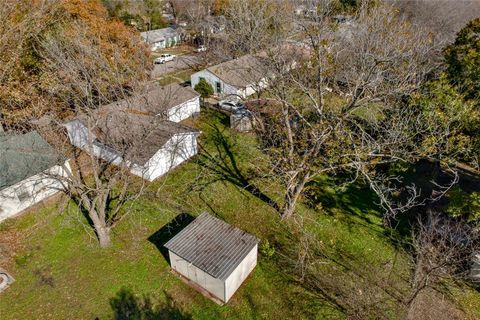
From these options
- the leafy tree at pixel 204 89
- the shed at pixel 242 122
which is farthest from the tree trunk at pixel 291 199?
the leafy tree at pixel 204 89

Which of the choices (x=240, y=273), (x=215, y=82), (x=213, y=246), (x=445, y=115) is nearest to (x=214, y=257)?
(x=213, y=246)

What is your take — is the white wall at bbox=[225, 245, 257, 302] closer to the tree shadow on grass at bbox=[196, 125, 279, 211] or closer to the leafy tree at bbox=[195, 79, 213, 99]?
the tree shadow on grass at bbox=[196, 125, 279, 211]

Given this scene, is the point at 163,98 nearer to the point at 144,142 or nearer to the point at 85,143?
the point at 85,143

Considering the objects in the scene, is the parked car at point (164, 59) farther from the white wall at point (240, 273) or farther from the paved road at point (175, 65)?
the white wall at point (240, 273)

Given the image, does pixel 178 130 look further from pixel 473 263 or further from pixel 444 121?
pixel 473 263

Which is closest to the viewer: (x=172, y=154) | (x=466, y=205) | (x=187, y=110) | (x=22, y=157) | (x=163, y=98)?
(x=466, y=205)

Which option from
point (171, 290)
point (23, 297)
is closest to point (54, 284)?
point (23, 297)
